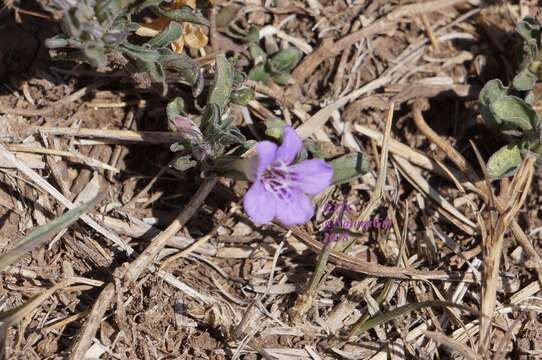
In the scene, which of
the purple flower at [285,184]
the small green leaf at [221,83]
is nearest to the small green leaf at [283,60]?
the small green leaf at [221,83]

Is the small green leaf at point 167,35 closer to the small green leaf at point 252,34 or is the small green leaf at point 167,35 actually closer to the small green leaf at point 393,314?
the small green leaf at point 252,34

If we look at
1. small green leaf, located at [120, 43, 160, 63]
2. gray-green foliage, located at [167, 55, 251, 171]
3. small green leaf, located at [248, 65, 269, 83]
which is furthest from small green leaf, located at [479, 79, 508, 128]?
small green leaf, located at [120, 43, 160, 63]

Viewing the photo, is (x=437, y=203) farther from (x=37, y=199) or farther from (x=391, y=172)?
(x=37, y=199)

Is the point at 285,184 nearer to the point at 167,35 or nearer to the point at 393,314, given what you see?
the point at 393,314

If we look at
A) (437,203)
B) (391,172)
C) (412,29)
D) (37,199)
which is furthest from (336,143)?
(37,199)

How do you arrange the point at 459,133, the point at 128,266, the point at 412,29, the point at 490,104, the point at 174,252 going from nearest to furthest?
the point at 128,266, the point at 174,252, the point at 490,104, the point at 459,133, the point at 412,29

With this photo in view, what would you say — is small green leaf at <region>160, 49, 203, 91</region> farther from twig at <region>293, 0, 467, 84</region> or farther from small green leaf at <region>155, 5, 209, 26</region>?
twig at <region>293, 0, 467, 84</region>
